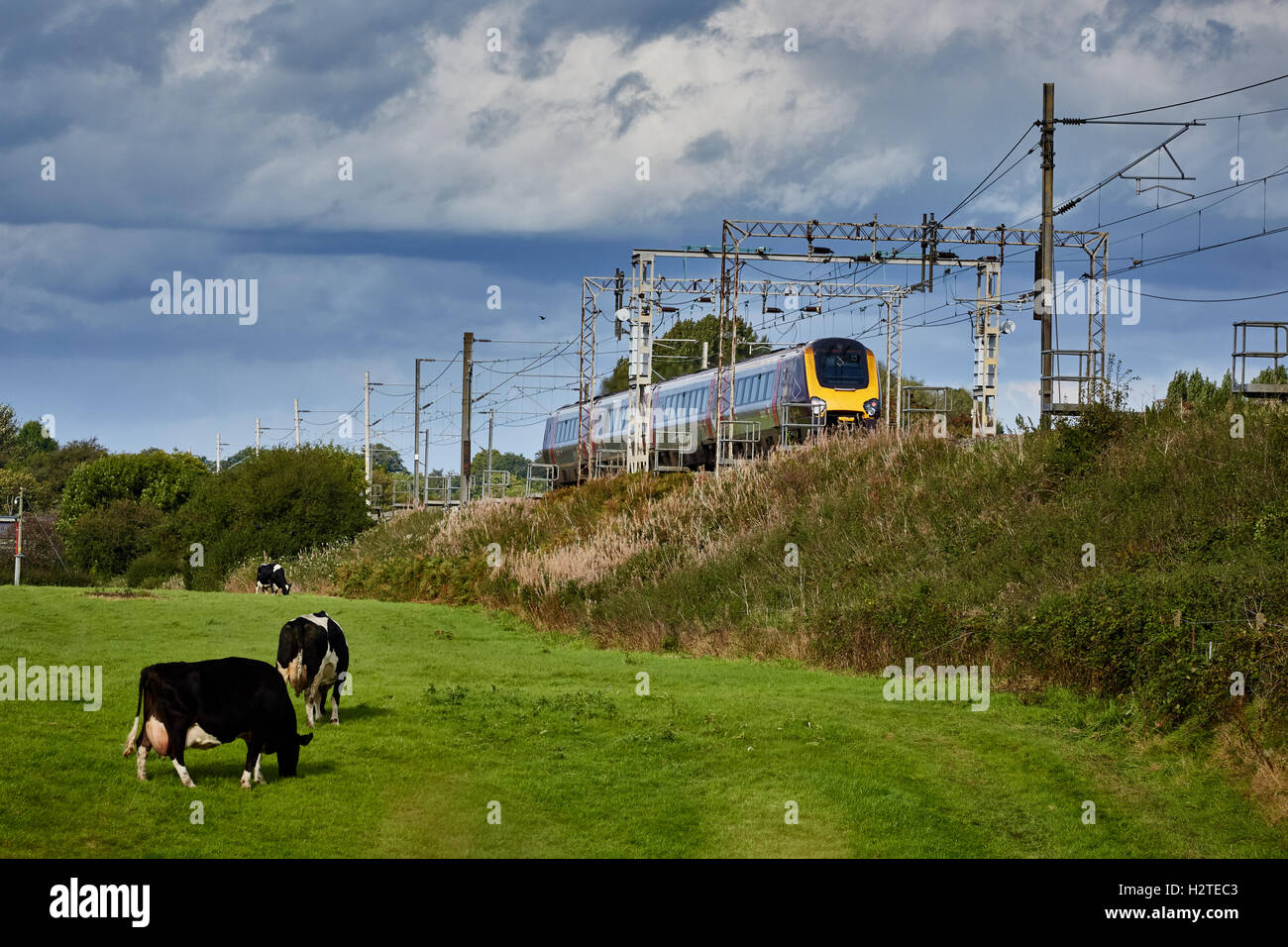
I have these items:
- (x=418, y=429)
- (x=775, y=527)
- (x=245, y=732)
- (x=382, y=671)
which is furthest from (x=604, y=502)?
(x=418, y=429)

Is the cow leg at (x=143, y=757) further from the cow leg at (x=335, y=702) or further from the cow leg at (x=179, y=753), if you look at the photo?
the cow leg at (x=335, y=702)

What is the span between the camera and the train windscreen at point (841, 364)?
144 ft

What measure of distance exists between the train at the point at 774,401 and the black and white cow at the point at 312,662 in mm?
25559

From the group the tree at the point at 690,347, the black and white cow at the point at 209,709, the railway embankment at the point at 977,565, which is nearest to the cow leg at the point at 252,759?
the black and white cow at the point at 209,709

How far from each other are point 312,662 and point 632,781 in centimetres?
375

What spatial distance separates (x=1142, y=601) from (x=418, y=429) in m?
58.9

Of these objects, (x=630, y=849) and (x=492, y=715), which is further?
(x=492, y=715)

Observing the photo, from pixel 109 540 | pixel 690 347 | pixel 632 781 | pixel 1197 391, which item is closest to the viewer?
pixel 632 781

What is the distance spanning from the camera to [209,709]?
10664mm

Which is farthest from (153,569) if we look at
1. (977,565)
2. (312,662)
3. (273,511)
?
(312,662)

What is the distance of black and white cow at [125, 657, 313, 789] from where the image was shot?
1056 centimetres

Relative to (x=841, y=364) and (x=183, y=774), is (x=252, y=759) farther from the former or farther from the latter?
(x=841, y=364)
